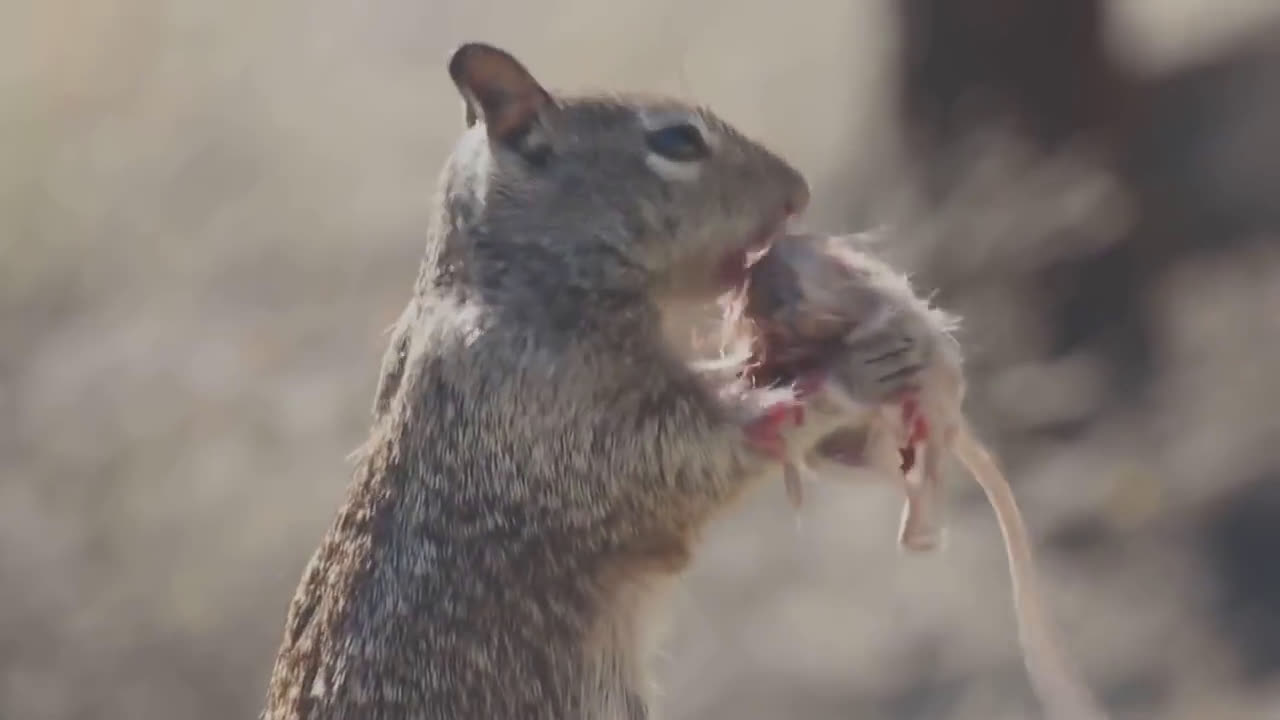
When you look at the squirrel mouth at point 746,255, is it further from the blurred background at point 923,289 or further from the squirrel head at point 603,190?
the blurred background at point 923,289

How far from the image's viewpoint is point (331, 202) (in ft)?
20.6

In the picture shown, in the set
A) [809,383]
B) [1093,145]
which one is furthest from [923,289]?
[809,383]

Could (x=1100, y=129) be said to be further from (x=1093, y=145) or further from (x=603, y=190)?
(x=603, y=190)

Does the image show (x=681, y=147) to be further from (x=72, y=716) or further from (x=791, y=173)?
(x=72, y=716)

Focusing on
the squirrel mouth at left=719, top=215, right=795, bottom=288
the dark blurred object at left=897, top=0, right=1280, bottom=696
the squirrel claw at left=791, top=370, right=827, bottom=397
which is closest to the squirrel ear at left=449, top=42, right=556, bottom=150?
the squirrel mouth at left=719, top=215, right=795, bottom=288

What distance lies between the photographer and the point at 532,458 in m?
1.74

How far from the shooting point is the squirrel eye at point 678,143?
72.6 inches

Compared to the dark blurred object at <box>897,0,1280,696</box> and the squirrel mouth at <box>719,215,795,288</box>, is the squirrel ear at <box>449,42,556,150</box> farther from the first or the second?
the dark blurred object at <box>897,0,1280,696</box>

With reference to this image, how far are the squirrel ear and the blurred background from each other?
17.8 inches

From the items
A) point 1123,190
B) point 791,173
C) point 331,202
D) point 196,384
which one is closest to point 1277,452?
point 1123,190

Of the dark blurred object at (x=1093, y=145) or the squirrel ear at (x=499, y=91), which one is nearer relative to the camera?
the squirrel ear at (x=499, y=91)

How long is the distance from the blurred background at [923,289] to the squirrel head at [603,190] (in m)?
0.40

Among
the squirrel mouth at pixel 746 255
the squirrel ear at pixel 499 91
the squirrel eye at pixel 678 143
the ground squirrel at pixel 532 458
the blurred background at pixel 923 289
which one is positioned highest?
the blurred background at pixel 923 289

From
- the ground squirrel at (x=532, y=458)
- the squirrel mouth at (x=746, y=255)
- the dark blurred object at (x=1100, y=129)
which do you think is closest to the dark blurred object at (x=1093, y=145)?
the dark blurred object at (x=1100, y=129)
